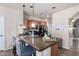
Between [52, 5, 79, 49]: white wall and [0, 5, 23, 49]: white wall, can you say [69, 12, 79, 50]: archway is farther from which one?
[0, 5, 23, 49]: white wall

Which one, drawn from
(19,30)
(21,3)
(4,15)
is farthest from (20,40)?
(21,3)

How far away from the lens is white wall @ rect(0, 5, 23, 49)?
2035 mm

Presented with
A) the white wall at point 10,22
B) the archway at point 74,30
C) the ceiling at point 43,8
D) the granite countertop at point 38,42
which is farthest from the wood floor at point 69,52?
the ceiling at point 43,8

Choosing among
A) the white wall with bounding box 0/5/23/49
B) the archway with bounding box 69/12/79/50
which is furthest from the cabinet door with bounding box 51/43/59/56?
the white wall with bounding box 0/5/23/49

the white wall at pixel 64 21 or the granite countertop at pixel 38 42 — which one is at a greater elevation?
the white wall at pixel 64 21

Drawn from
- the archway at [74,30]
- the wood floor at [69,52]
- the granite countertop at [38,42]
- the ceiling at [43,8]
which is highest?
the ceiling at [43,8]

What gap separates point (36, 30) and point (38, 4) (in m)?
0.45

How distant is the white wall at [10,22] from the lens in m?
2.03

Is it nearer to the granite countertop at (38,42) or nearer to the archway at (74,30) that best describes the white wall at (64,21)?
the archway at (74,30)

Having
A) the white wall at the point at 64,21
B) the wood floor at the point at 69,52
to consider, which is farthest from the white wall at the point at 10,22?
the white wall at the point at 64,21

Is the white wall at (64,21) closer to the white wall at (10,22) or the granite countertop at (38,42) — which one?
the granite countertop at (38,42)

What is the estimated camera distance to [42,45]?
6.80ft

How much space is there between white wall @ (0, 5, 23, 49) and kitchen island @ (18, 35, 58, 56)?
6.4 inches

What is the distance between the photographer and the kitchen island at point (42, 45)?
2.04 m
